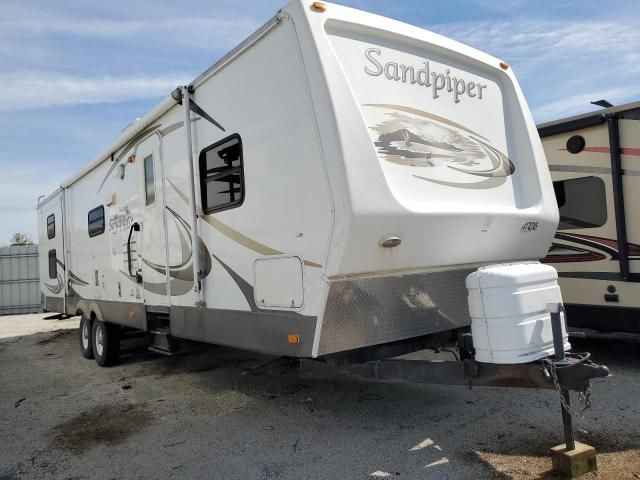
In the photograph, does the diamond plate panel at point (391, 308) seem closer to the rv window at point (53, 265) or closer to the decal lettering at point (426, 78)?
the decal lettering at point (426, 78)

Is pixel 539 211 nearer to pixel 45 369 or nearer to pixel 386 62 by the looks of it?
pixel 386 62

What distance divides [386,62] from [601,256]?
11.6ft

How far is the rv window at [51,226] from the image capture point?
10070mm

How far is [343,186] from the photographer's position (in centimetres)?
320

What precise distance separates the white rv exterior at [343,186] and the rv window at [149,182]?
0.48 metres

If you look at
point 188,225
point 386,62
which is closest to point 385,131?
point 386,62

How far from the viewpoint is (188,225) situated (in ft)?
16.0

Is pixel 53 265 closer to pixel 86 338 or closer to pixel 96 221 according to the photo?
pixel 86 338

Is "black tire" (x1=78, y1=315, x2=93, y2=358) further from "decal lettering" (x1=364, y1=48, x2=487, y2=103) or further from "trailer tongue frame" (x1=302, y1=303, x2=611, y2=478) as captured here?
"decal lettering" (x1=364, y1=48, x2=487, y2=103)

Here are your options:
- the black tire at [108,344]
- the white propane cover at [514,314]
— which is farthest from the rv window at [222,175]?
the black tire at [108,344]

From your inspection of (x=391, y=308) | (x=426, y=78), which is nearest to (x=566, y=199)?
(x=426, y=78)

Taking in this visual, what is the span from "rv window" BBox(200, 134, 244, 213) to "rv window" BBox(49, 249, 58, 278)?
6658 millimetres

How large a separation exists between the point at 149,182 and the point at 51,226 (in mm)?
5574

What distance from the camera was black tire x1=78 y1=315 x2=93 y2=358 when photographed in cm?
817
